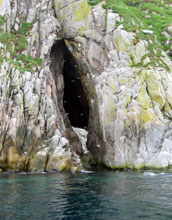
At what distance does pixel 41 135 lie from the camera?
4666 centimetres

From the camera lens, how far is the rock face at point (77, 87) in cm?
4553

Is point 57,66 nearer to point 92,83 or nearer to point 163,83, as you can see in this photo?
point 92,83

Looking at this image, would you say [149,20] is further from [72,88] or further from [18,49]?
[18,49]

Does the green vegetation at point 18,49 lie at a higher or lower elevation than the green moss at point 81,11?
lower

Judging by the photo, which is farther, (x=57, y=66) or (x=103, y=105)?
(x=57, y=66)

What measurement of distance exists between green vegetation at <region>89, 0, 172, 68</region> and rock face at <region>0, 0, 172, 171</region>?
138cm

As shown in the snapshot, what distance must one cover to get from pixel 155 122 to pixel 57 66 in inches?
956

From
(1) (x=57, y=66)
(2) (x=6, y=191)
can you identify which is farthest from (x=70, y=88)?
(2) (x=6, y=191)

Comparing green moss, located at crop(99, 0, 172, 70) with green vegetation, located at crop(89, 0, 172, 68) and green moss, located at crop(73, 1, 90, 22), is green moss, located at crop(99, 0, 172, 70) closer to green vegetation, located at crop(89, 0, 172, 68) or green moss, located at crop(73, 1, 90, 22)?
green vegetation, located at crop(89, 0, 172, 68)

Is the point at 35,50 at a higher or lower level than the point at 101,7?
lower

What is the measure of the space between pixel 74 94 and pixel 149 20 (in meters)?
24.2

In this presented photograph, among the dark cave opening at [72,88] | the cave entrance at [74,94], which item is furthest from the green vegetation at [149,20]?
the cave entrance at [74,94]

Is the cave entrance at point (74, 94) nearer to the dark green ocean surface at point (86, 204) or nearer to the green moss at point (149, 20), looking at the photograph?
the green moss at point (149, 20)

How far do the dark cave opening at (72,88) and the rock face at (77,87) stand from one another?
0.31 meters
